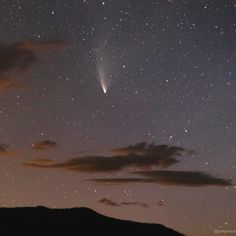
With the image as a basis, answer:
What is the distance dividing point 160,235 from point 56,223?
669 inches

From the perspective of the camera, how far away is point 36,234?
82312mm

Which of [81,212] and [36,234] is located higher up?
[81,212]

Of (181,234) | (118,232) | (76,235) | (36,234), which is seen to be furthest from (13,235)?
(181,234)

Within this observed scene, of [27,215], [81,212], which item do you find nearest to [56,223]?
[27,215]

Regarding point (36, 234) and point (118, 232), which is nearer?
point (36, 234)

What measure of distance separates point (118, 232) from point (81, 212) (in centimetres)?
1093

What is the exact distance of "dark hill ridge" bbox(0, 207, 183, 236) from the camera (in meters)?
84.9

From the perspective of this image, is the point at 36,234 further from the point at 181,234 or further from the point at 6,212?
the point at 181,234

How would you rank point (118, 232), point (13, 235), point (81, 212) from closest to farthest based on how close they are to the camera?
point (13, 235), point (118, 232), point (81, 212)

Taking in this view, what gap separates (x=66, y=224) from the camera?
91.9 metres

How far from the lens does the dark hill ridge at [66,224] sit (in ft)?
279

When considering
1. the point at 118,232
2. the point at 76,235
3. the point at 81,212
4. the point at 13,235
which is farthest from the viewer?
the point at 81,212

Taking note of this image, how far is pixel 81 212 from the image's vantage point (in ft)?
332

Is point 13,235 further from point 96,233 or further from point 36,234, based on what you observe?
point 96,233
